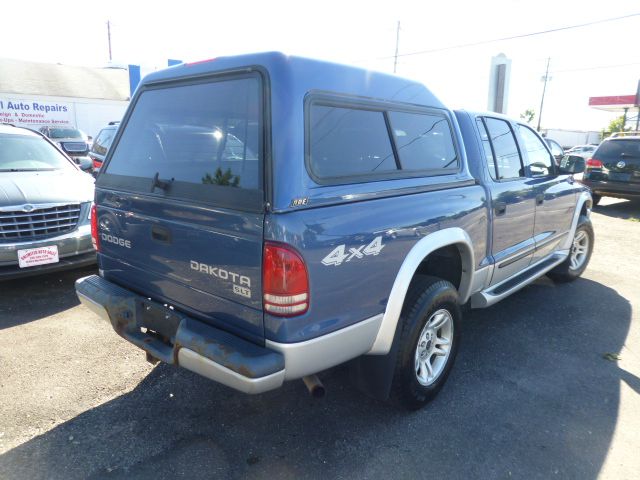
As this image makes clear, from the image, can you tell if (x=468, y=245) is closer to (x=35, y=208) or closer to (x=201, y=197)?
(x=201, y=197)

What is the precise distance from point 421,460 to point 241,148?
1889mm

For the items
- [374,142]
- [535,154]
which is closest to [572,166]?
[535,154]

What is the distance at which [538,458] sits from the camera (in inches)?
102

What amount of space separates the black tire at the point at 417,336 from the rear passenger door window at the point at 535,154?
1880 millimetres

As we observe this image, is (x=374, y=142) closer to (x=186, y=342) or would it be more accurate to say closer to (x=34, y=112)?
(x=186, y=342)

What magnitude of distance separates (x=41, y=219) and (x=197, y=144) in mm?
2809

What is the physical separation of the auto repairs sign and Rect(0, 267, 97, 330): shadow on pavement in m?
26.1

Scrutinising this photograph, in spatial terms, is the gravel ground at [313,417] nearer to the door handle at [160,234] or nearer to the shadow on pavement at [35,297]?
the shadow on pavement at [35,297]

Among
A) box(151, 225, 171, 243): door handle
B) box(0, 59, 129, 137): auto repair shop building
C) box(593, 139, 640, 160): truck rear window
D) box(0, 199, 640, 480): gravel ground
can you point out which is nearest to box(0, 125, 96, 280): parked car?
box(0, 199, 640, 480): gravel ground

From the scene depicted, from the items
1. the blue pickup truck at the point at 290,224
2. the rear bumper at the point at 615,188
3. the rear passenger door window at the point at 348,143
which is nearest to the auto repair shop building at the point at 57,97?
the rear bumper at the point at 615,188

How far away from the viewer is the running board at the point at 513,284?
365 cm

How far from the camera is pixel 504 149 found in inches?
153

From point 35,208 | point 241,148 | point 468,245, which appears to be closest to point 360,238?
point 241,148

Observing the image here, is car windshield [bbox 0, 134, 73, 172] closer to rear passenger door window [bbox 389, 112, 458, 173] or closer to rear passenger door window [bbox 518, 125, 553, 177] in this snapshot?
rear passenger door window [bbox 389, 112, 458, 173]
